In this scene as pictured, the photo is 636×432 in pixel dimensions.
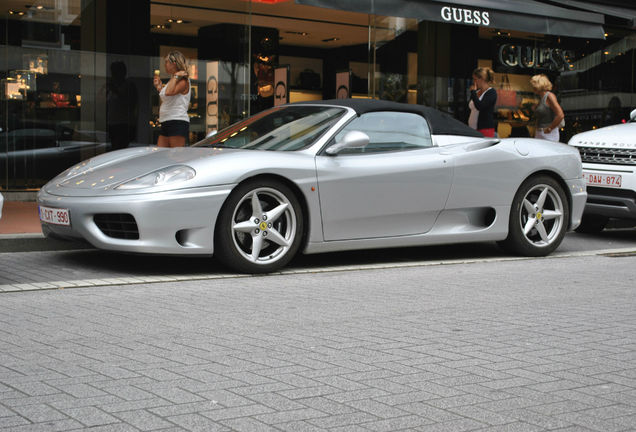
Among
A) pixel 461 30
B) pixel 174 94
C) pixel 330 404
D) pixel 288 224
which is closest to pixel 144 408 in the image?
pixel 330 404

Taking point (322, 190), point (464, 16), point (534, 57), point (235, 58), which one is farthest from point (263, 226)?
point (534, 57)

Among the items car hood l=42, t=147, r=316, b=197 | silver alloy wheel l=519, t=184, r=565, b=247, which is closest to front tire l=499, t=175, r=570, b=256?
silver alloy wheel l=519, t=184, r=565, b=247

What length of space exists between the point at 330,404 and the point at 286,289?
2931 millimetres

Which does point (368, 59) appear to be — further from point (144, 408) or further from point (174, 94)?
point (144, 408)

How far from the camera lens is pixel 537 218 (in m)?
8.83

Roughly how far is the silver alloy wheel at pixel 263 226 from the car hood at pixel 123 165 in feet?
1.59

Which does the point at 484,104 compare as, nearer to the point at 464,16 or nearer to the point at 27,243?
the point at 464,16

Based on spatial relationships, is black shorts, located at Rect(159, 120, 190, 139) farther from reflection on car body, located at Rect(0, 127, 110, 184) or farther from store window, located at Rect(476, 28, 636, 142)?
store window, located at Rect(476, 28, 636, 142)

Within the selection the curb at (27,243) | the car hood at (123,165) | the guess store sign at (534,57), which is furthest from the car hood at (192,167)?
the guess store sign at (534,57)

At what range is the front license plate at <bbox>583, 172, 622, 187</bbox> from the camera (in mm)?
10094

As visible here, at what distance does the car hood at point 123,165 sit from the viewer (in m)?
7.16

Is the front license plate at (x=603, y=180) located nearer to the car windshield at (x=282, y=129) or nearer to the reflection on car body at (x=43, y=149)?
the car windshield at (x=282, y=129)

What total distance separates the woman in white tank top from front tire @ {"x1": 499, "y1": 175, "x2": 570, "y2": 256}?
394cm

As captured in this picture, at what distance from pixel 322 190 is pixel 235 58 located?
7.74m
